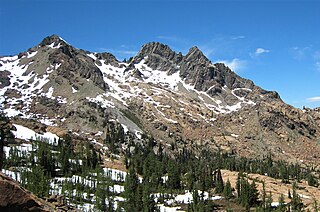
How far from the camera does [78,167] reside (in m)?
198

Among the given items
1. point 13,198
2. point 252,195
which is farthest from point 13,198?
point 252,195

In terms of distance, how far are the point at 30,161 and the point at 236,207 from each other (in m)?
114

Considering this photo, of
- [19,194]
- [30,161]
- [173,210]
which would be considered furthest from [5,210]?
[30,161]

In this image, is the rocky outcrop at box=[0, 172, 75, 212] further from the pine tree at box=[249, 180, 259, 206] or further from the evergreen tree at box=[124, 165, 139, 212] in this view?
the pine tree at box=[249, 180, 259, 206]

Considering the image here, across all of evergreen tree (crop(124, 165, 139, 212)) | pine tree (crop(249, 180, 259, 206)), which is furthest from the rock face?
pine tree (crop(249, 180, 259, 206))

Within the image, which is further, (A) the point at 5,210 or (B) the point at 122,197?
(B) the point at 122,197

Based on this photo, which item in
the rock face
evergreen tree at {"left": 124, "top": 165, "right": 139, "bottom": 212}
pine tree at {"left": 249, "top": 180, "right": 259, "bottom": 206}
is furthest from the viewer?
pine tree at {"left": 249, "top": 180, "right": 259, "bottom": 206}

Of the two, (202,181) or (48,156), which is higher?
(48,156)

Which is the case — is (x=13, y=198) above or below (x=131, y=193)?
above

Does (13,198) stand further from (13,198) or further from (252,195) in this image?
(252,195)

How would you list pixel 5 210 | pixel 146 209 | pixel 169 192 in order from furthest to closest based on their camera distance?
pixel 169 192 → pixel 146 209 → pixel 5 210

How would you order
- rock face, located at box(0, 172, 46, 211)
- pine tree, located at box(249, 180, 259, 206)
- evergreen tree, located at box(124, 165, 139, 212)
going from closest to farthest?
rock face, located at box(0, 172, 46, 211) < evergreen tree, located at box(124, 165, 139, 212) < pine tree, located at box(249, 180, 259, 206)

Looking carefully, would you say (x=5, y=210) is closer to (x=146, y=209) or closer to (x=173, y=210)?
(x=146, y=209)

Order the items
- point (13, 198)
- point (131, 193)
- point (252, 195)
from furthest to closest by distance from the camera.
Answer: point (252, 195) < point (131, 193) < point (13, 198)
